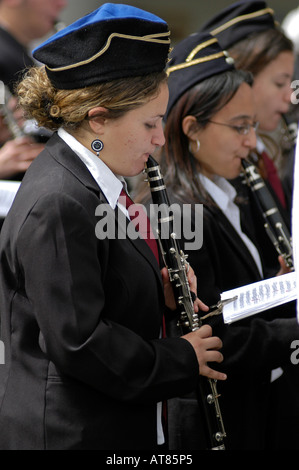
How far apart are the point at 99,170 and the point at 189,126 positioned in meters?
0.81

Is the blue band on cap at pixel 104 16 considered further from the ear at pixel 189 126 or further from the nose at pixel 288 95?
the nose at pixel 288 95

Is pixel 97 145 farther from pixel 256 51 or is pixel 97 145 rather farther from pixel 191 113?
pixel 256 51

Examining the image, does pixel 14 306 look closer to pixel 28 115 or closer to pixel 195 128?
pixel 28 115

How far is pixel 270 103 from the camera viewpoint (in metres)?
3.75

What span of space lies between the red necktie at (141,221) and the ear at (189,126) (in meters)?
0.59

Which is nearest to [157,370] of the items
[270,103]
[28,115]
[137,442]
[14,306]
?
[137,442]

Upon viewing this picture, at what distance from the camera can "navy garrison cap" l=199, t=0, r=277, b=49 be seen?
11.8ft

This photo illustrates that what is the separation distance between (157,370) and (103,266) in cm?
32

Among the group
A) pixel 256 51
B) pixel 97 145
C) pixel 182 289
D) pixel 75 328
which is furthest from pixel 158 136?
pixel 256 51

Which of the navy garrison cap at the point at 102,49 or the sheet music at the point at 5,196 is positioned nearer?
the navy garrison cap at the point at 102,49

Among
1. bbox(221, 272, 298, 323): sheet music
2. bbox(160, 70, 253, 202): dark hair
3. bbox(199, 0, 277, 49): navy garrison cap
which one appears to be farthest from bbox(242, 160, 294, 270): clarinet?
bbox(199, 0, 277, 49): navy garrison cap

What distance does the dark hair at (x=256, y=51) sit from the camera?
11.8ft

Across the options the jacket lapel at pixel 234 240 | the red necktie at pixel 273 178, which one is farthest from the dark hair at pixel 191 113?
the red necktie at pixel 273 178

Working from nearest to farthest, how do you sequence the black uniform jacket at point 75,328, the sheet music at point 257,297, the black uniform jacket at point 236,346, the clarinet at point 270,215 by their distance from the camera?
the black uniform jacket at point 75,328
the sheet music at point 257,297
the black uniform jacket at point 236,346
the clarinet at point 270,215
